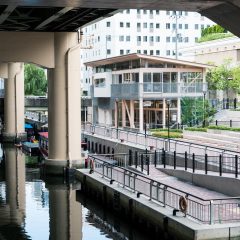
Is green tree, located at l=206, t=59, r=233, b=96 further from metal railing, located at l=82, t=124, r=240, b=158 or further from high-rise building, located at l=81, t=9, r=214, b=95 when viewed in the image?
high-rise building, located at l=81, t=9, r=214, b=95

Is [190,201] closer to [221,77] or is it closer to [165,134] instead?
[165,134]

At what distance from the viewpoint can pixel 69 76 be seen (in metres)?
→ 38.9

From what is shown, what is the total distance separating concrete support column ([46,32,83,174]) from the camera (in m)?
39.0

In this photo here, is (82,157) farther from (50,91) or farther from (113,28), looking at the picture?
(113,28)

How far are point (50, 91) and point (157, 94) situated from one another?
847 inches

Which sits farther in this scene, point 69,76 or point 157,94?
point 157,94

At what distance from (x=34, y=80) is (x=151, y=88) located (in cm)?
5801

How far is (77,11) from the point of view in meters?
32.2

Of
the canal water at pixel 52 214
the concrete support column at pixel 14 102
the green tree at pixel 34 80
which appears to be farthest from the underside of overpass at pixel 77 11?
the green tree at pixel 34 80

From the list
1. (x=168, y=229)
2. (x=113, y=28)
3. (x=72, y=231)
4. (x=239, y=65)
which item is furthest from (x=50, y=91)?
(x=113, y=28)

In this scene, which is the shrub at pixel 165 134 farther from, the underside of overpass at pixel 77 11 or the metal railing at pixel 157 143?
the underside of overpass at pixel 77 11

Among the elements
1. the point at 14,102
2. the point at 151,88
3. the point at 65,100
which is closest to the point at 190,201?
the point at 65,100

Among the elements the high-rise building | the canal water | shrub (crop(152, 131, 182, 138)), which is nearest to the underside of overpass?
the canal water

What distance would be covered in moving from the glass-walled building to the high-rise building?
61172 millimetres
